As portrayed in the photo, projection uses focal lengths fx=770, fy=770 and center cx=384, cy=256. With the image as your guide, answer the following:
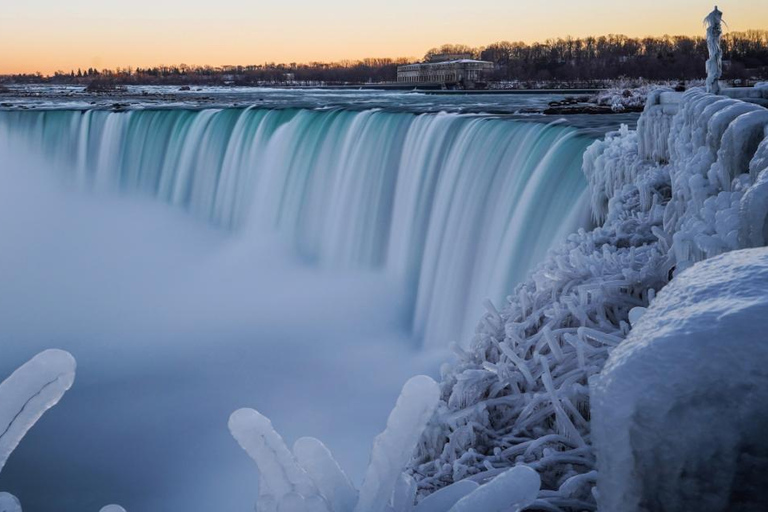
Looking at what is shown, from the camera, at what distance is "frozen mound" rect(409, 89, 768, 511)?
6.52 ft

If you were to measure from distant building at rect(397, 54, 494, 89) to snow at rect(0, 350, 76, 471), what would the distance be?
242 ft

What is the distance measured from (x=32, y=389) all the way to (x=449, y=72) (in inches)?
3393

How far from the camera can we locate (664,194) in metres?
4.66

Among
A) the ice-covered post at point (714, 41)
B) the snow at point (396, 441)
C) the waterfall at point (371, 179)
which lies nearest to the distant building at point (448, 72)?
the waterfall at point (371, 179)

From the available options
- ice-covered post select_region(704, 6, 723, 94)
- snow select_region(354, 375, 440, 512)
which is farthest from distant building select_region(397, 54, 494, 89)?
snow select_region(354, 375, 440, 512)

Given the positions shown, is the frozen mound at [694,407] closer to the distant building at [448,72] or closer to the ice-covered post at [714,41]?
the ice-covered post at [714,41]

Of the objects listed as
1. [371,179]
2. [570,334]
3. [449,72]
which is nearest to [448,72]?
[449,72]

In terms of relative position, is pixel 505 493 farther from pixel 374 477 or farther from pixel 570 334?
pixel 570 334

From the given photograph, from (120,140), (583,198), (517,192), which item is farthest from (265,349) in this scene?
(120,140)

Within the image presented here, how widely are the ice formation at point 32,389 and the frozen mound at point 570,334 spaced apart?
113 cm

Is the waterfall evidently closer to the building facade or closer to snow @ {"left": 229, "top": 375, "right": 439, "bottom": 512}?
snow @ {"left": 229, "top": 375, "right": 439, "bottom": 512}

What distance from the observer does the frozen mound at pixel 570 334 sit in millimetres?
1986

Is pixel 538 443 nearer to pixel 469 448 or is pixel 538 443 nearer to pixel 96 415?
pixel 469 448

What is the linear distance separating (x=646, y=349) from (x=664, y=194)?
4172mm
